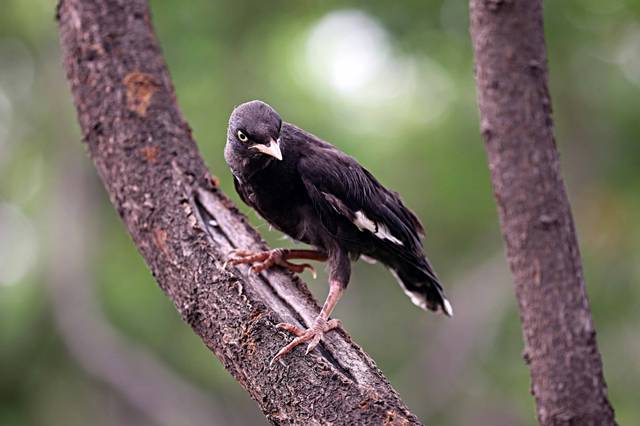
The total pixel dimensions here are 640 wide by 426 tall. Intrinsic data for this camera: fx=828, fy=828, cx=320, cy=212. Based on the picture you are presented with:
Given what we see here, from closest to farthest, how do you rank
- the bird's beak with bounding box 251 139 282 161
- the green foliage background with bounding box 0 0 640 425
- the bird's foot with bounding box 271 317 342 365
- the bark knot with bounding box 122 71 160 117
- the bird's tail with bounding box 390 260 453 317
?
1. the bird's foot with bounding box 271 317 342 365
2. the bird's beak with bounding box 251 139 282 161
3. the bark knot with bounding box 122 71 160 117
4. the bird's tail with bounding box 390 260 453 317
5. the green foliage background with bounding box 0 0 640 425

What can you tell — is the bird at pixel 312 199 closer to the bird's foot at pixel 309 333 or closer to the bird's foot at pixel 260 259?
the bird's foot at pixel 260 259

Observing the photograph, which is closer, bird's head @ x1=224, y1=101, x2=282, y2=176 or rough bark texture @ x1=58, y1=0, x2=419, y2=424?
rough bark texture @ x1=58, y1=0, x2=419, y2=424

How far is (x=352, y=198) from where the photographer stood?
4.45m

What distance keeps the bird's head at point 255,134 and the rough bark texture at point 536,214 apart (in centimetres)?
111

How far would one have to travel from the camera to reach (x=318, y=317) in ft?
12.6

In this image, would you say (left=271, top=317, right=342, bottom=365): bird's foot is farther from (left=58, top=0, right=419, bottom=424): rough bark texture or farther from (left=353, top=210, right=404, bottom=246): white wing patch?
(left=353, top=210, right=404, bottom=246): white wing patch

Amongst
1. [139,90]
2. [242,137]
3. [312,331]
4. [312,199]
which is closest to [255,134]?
[242,137]

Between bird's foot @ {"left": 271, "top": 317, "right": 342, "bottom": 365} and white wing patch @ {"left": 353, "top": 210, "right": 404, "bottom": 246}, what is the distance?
31.3 inches

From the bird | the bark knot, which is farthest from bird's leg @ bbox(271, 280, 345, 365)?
the bark knot

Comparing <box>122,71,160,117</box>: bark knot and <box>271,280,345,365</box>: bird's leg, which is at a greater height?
<box>122,71,160,117</box>: bark knot

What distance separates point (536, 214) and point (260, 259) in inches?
55.5

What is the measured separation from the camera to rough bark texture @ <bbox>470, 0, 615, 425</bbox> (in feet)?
13.3

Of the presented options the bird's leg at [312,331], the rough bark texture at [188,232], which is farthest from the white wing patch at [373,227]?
the bird's leg at [312,331]

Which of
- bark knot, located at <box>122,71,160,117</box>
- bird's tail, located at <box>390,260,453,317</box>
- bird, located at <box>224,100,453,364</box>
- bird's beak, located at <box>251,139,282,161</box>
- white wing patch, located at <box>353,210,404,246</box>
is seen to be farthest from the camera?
bird's tail, located at <box>390,260,453,317</box>
